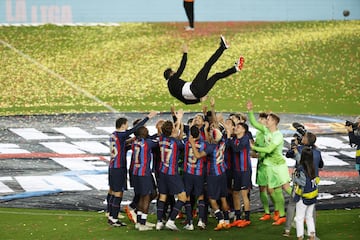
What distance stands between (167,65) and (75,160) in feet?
61.9

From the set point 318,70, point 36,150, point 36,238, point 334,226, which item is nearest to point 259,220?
Answer: point 334,226

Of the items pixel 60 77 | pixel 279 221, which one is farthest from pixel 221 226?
pixel 60 77

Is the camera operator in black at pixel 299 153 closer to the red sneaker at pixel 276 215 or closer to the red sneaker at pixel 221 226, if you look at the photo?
the red sneaker at pixel 276 215

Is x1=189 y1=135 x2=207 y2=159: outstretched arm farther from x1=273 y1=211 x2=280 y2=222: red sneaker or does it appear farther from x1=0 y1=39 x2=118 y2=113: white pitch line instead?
x1=0 y1=39 x2=118 y2=113: white pitch line

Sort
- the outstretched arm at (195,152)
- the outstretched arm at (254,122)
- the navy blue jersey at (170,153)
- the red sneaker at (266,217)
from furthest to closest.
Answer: the red sneaker at (266,217) < the outstretched arm at (254,122) < the navy blue jersey at (170,153) < the outstretched arm at (195,152)

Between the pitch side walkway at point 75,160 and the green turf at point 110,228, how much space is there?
79 cm

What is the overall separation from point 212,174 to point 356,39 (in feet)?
98.4

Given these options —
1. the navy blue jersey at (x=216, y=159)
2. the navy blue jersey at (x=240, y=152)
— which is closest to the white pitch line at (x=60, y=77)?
the navy blue jersey at (x=240, y=152)

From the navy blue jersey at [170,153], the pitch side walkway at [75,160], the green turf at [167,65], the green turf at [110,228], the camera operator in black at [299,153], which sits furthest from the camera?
the green turf at [167,65]

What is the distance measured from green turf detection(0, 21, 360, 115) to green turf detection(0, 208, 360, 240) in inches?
566

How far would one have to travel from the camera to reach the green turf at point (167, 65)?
32.5 metres

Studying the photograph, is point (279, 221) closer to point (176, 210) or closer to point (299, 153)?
point (299, 153)

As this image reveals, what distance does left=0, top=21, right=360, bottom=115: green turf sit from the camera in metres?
32.5

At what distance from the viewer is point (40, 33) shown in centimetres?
4609
